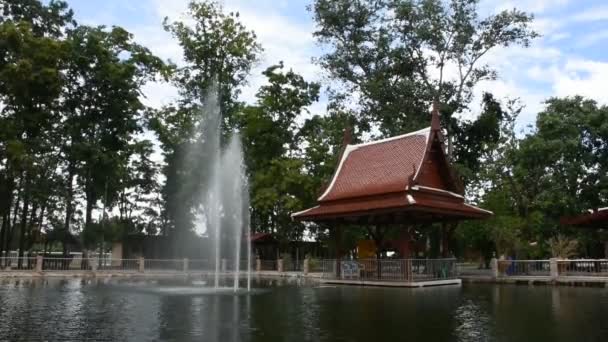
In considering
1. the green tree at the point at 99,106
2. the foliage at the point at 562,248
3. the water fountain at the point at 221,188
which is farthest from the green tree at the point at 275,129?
the foliage at the point at 562,248

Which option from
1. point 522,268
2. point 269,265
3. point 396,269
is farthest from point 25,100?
point 522,268

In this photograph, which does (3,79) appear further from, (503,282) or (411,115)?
(503,282)

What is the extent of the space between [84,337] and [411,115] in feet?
96.5

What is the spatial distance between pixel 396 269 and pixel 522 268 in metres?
7.87

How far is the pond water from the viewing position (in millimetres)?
9797

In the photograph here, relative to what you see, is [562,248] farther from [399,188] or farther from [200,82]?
[200,82]

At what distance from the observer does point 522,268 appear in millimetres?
27438

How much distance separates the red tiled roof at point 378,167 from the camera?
944 inches

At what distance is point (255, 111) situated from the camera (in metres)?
42.3

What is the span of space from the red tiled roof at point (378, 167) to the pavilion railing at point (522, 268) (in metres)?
7.76

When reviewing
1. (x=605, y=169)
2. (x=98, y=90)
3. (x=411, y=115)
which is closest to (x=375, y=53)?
(x=411, y=115)

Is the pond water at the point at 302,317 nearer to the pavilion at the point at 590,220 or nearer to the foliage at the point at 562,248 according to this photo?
the pavilion at the point at 590,220

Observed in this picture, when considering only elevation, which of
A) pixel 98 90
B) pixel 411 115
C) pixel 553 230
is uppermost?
pixel 98 90

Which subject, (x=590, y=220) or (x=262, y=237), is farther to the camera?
(x=262, y=237)
